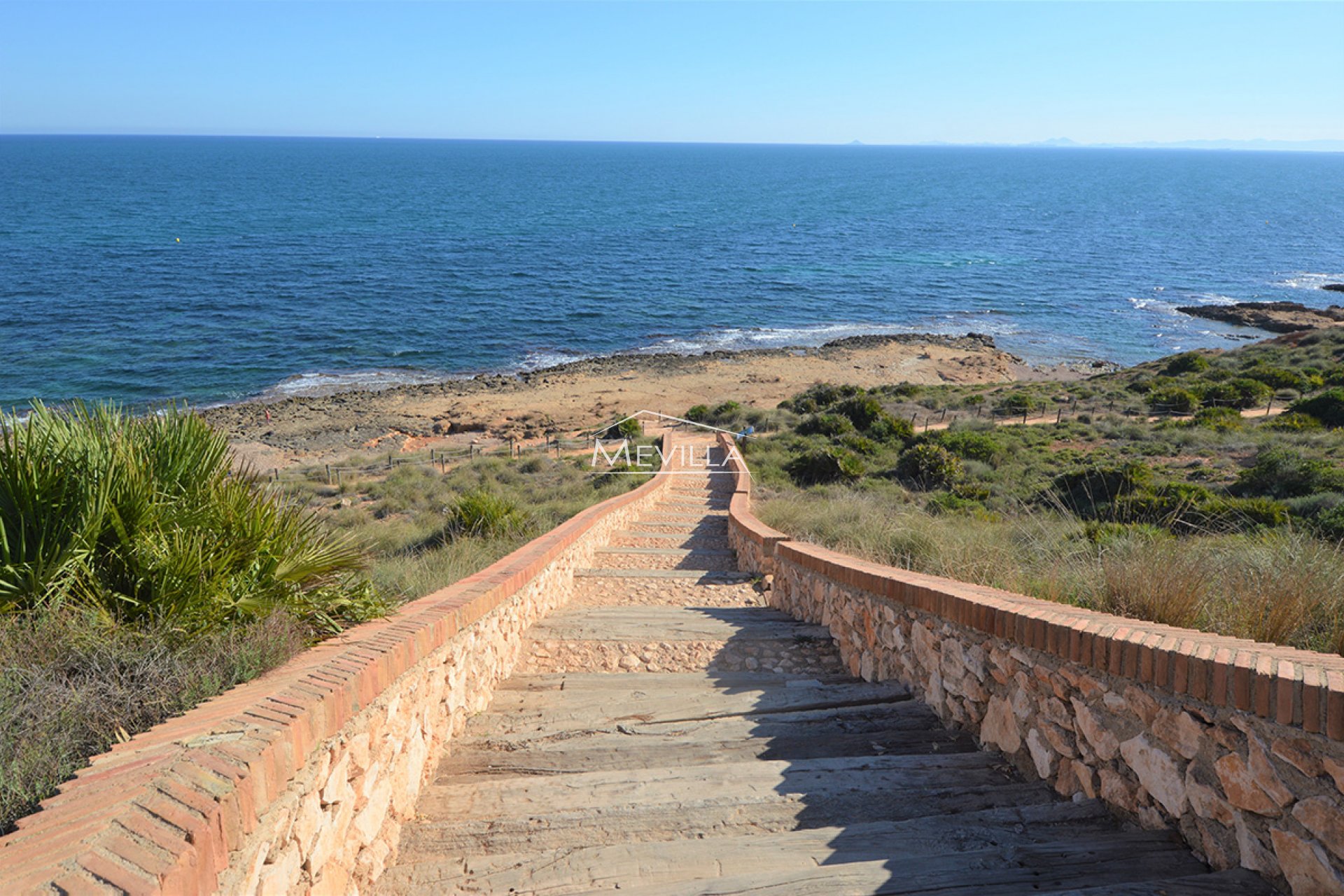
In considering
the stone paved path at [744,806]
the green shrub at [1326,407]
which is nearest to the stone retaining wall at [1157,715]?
the stone paved path at [744,806]

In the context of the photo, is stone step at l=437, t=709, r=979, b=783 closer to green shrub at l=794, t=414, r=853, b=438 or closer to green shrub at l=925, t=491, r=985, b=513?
green shrub at l=925, t=491, r=985, b=513

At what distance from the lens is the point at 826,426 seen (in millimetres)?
23047

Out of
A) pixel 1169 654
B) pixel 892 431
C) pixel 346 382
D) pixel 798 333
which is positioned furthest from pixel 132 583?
pixel 798 333

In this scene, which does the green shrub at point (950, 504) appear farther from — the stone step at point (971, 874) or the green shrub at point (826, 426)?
the stone step at point (971, 874)

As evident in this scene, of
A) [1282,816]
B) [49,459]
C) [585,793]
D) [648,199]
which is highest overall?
[648,199]

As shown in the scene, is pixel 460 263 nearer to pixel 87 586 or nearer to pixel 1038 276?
pixel 1038 276

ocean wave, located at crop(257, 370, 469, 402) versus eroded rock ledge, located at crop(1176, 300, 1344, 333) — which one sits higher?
eroded rock ledge, located at crop(1176, 300, 1344, 333)

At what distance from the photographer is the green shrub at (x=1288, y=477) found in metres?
12.4

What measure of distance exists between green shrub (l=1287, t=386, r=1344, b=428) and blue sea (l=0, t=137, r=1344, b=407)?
2069cm

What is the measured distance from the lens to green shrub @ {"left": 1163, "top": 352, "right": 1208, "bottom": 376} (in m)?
30.1

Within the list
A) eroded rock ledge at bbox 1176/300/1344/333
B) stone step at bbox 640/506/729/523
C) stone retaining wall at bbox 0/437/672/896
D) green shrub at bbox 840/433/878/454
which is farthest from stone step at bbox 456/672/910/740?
eroded rock ledge at bbox 1176/300/1344/333

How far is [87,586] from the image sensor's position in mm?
3479

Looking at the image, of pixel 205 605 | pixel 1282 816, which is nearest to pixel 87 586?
pixel 205 605

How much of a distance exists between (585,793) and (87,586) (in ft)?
7.32
